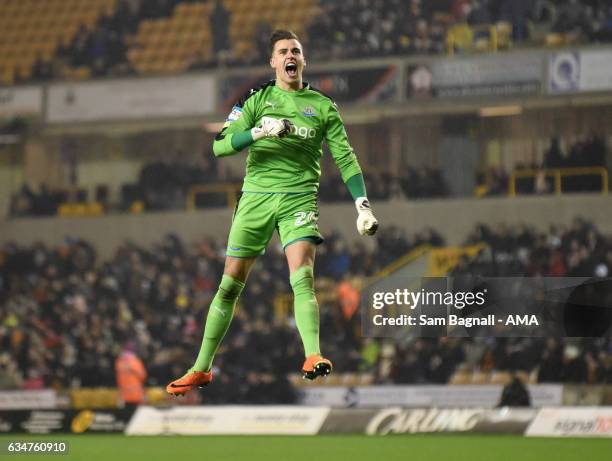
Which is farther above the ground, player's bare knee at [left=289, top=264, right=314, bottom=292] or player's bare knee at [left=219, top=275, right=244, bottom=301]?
player's bare knee at [left=289, top=264, right=314, bottom=292]

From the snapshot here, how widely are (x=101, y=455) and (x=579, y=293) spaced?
446 cm

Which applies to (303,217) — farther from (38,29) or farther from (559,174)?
(38,29)

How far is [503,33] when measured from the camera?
2319cm

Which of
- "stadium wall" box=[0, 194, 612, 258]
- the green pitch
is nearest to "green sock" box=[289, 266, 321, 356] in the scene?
the green pitch

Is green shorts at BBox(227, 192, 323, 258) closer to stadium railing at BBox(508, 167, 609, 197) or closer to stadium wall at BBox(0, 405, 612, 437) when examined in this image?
stadium wall at BBox(0, 405, 612, 437)

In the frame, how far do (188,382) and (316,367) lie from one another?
1.18m

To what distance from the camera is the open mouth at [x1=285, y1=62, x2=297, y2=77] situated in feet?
25.0

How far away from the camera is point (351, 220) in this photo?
23.2 m

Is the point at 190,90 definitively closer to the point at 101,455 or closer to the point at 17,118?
the point at 17,118

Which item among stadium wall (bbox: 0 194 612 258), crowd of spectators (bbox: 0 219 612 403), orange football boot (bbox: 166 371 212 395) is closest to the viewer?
orange football boot (bbox: 166 371 212 395)

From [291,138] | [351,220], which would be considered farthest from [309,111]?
[351,220]

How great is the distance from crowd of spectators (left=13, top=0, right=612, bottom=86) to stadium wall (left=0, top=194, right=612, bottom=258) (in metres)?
3.25

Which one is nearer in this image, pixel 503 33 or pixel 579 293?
pixel 579 293

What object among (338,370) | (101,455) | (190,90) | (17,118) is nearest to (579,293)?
(101,455)
